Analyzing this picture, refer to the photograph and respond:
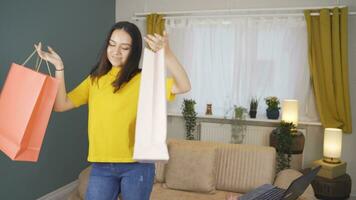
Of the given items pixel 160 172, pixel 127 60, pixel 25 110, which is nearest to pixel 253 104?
pixel 160 172

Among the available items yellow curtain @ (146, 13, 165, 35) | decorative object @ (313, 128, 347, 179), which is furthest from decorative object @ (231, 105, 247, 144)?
yellow curtain @ (146, 13, 165, 35)

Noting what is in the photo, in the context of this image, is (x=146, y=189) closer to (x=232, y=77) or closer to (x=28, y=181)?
(x=28, y=181)

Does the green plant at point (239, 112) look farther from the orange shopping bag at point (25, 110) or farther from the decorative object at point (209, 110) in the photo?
the orange shopping bag at point (25, 110)

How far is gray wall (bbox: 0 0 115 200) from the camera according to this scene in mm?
2574

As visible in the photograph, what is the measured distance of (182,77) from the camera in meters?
1.08

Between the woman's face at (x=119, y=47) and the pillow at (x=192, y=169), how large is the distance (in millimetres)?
1424

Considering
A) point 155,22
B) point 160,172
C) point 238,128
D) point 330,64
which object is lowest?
point 160,172

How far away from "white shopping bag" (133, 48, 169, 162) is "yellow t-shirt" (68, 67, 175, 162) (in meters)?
0.13

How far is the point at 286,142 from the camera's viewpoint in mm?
3191

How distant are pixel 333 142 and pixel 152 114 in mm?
2582

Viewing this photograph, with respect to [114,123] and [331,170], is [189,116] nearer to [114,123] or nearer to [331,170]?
[331,170]

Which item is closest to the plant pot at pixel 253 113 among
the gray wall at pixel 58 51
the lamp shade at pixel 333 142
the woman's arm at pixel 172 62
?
the lamp shade at pixel 333 142

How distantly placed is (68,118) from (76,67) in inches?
21.5

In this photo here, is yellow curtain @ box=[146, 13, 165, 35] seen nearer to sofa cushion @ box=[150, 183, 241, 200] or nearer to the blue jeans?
sofa cushion @ box=[150, 183, 241, 200]
